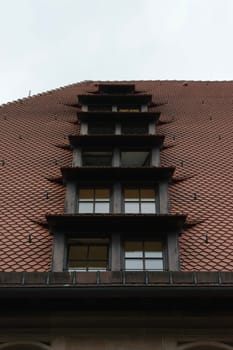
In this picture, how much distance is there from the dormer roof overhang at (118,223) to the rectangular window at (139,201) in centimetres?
87

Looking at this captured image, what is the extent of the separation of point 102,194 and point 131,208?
2.09 feet

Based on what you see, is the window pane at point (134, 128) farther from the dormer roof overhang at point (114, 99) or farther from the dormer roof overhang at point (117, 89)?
the dormer roof overhang at point (117, 89)

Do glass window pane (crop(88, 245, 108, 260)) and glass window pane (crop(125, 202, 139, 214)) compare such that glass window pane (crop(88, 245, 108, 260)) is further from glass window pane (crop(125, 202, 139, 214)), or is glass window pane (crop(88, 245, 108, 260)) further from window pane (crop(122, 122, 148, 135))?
window pane (crop(122, 122, 148, 135))

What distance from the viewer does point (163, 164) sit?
45.0 ft

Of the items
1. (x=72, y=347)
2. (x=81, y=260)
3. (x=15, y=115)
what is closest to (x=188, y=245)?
(x=81, y=260)

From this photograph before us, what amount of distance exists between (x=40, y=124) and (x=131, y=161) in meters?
4.37

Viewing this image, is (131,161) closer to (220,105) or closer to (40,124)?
(40,124)

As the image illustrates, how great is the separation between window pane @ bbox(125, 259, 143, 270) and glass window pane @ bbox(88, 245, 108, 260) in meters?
0.36

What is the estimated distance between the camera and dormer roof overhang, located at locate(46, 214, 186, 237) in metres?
10.2

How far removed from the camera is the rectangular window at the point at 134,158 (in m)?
13.6

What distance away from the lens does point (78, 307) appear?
905 cm

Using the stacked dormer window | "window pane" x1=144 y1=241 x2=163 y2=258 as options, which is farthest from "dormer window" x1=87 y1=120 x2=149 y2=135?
"window pane" x1=144 y1=241 x2=163 y2=258

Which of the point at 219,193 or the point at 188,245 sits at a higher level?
the point at 219,193

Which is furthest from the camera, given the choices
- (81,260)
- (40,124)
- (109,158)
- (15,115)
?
(15,115)
